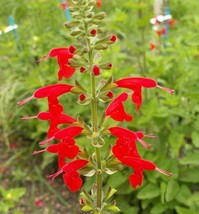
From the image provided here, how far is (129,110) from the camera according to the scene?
3170 millimetres

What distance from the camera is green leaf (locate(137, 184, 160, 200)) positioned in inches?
117

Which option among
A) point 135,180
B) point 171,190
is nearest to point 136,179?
point 135,180

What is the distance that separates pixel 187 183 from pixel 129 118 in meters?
1.59

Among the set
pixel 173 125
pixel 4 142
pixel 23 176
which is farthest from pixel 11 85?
pixel 173 125

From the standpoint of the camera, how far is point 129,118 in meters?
1.80

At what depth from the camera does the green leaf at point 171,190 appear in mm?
2766

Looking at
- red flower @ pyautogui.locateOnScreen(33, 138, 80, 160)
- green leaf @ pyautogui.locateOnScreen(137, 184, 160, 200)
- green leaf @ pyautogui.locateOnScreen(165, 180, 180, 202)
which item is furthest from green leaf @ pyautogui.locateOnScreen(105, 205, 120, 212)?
green leaf @ pyautogui.locateOnScreen(137, 184, 160, 200)

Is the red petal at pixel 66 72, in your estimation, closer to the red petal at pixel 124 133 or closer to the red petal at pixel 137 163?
the red petal at pixel 124 133

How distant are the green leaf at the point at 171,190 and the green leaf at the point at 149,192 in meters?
0.17

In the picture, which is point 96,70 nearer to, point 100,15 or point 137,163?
point 100,15

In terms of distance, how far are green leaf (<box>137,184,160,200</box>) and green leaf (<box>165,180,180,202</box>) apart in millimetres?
173

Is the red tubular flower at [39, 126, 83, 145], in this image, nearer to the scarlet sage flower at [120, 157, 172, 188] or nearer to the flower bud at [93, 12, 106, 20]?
the scarlet sage flower at [120, 157, 172, 188]

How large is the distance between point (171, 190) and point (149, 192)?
0.81 feet

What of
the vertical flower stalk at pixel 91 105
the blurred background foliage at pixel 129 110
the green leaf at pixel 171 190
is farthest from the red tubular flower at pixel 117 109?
the green leaf at pixel 171 190
